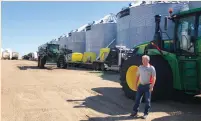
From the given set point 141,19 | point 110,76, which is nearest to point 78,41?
point 141,19

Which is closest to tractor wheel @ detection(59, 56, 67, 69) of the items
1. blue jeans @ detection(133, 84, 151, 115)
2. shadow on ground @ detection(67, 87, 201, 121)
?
shadow on ground @ detection(67, 87, 201, 121)

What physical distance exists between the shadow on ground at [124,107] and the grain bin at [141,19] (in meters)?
13.6

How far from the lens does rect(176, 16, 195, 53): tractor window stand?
26.2 feet

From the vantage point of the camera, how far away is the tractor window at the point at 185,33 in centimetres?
799

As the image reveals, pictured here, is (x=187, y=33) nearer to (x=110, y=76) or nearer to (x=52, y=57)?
(x=110, y=76)

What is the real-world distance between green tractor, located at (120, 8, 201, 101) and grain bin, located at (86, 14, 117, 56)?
2478 centimetres

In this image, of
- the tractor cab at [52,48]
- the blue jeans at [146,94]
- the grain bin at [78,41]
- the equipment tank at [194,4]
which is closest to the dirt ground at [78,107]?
the blue jeans at [146,94]

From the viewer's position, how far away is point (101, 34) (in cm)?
3466

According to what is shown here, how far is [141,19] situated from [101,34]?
36.4ft

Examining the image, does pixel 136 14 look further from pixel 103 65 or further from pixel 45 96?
pixel 45 96

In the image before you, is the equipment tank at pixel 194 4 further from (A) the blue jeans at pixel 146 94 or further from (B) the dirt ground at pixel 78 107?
(A) the blue jeans at pixel 146 94

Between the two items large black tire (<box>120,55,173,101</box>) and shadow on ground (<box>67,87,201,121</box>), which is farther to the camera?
large black tire (<box>120,55,173,101</box>)

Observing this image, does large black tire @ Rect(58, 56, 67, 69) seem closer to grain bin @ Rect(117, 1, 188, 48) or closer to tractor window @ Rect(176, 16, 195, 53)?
grain bin @ Rect(117, 1, 188, 48)

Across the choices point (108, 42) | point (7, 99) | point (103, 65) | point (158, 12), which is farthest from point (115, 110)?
point (108, 42)
